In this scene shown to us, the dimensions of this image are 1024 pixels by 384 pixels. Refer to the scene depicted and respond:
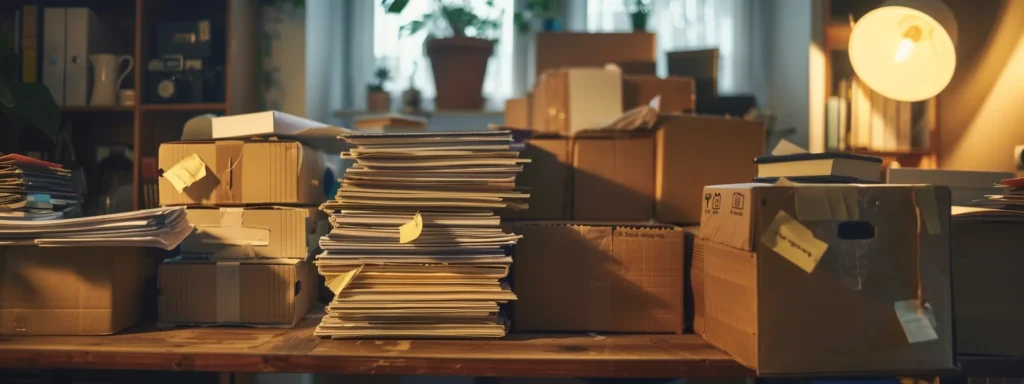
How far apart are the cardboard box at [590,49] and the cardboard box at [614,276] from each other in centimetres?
118

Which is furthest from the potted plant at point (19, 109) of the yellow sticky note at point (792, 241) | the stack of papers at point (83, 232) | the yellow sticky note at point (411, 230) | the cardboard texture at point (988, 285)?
the cardboard texture at point (988, 285)

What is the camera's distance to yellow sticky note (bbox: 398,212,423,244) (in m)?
1.28

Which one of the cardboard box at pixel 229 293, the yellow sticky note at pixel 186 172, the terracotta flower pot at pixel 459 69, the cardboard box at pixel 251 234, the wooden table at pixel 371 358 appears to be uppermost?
the terracotta flower pot at pixel 459 69

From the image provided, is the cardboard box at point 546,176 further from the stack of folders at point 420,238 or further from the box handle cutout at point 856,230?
the box handle cutout at point 856,230

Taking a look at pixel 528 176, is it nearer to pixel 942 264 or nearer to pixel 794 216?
pixel 794 216

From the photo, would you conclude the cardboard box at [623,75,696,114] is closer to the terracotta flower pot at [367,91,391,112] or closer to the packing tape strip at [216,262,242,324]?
the terracotta flower pot at [367,91,391,112]

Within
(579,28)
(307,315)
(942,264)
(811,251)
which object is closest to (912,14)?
(942,264)

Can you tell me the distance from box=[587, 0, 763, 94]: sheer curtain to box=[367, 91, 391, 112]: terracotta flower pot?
96 centimetres

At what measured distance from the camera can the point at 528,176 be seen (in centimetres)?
156

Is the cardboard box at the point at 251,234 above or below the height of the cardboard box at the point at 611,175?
below

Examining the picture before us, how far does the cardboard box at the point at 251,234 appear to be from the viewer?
4.64 feet

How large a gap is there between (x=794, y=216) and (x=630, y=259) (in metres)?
0.38

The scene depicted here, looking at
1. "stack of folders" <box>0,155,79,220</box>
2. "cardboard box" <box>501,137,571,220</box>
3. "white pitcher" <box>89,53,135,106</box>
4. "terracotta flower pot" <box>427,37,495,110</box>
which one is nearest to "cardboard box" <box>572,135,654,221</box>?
"cardboard box" <box>501,137,571,220</box>

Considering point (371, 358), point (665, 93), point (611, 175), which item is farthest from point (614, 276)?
point (665, 93)
